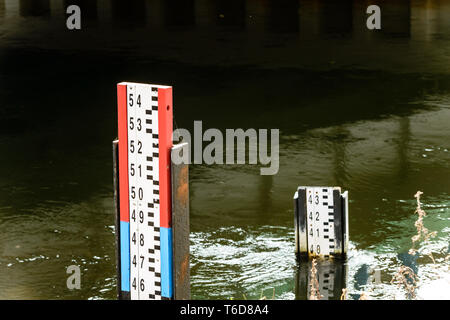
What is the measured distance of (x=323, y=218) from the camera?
8.10 metres

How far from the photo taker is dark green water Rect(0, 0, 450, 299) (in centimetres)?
834

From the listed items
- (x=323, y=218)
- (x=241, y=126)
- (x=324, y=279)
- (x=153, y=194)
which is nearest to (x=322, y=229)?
(x=323, y=218)

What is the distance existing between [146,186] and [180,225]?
31 centimetres

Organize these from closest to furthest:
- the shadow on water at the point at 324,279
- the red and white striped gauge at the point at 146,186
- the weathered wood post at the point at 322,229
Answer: the red and white striped gauge at the point at 146,186, the shadow on water at the point at 324,279, the weathered wood post at the point at 322,229

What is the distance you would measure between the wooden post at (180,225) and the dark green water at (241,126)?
226 cm

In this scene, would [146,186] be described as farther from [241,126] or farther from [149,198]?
[241,126]

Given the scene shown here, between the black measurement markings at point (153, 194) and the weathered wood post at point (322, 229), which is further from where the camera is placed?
the weathered wood post at point (322, 229)

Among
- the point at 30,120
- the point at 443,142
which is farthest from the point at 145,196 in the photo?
the point at 30,120

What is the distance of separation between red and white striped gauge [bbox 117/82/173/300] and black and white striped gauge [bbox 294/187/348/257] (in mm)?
2920

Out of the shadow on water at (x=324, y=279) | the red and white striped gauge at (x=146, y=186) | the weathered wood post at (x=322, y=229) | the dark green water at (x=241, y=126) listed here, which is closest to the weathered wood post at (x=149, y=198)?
the red and white striped gauge at (x=146, y=186)

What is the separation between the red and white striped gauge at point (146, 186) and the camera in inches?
205

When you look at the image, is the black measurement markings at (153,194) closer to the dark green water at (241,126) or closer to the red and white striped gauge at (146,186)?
the red and white striped gauge at (146,186)

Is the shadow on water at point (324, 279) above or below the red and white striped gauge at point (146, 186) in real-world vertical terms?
below
